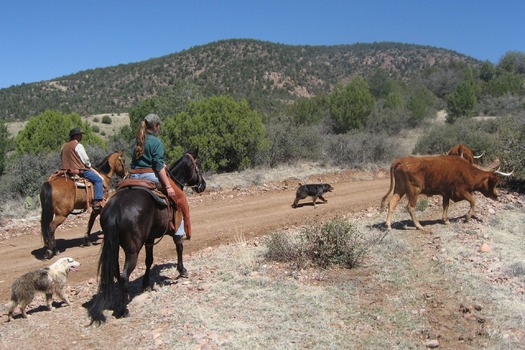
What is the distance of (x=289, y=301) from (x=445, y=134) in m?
20.5

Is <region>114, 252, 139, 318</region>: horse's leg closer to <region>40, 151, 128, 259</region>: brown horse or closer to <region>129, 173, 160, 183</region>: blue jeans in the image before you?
<region>129, 173, 160, 183</region>: blue jeans

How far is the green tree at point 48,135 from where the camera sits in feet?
76.6

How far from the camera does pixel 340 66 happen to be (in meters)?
103

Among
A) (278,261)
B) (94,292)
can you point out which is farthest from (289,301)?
(94,292)

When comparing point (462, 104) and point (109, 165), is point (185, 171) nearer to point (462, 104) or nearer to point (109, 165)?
point (109, 165)

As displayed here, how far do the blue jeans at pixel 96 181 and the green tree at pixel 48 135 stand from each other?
13262mm

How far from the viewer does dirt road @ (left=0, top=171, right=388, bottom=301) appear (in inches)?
389

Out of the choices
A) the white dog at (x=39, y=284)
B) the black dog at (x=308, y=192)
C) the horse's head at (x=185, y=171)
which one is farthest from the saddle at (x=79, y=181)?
the black dog at (x=308, y=192)

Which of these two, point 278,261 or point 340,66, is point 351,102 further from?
point 340,66

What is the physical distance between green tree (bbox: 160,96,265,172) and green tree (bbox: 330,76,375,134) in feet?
39.2

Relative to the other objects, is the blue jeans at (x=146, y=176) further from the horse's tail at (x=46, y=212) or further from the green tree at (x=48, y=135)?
the green tree at (x=48, y=135)

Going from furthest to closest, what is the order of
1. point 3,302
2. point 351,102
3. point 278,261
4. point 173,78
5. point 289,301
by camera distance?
1. point 173,78
2. point 351,102
3. point 278,261
4. point 3,302
5. point 289,301

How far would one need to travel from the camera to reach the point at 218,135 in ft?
66.9

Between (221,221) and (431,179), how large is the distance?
5.40 meters
